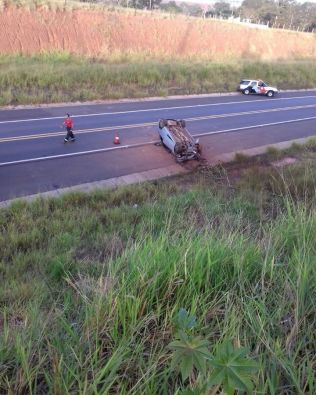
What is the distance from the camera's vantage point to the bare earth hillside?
118 ft

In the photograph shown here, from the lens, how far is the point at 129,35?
4259 centimetres

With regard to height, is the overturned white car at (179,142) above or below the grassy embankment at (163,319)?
below

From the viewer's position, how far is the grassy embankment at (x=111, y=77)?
25.4 meters

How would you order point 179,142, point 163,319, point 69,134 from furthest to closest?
1. point 69,134
2. point 179,142
3. point 163,319

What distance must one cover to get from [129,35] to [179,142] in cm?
3030

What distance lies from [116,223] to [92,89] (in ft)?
61.5

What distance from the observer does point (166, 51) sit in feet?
145

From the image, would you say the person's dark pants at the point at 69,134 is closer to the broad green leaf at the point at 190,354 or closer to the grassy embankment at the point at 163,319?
the grassy embankment at the point at 163,319

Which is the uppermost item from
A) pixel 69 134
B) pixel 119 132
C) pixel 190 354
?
pixel 190 354

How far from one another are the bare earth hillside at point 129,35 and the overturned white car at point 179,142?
73.0 ft

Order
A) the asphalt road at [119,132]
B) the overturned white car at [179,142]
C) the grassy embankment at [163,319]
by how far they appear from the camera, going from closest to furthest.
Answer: the grassy embankment at [163,319], the asphalt road at [119,132], the overturned white car at [179,142]

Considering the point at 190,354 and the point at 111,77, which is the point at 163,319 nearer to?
the point at 190,354

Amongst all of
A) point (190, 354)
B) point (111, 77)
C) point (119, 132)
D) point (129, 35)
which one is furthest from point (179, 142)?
point (129, 35)

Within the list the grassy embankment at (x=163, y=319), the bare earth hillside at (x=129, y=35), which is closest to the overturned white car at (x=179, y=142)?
the grassy embankment at (x=163, y=319)
